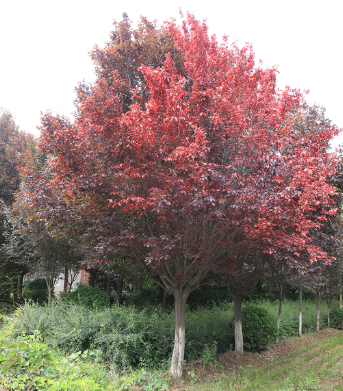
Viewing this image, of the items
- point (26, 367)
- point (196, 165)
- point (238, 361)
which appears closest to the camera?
point (26, 367)

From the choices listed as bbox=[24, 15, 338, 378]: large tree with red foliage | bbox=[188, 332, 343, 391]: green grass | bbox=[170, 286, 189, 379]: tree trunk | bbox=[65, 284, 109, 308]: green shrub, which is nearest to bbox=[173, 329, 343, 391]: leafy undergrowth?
bbox=[188, 332, 343, 391]: green grass

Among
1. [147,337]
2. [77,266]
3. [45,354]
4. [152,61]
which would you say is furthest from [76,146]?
[77,266]

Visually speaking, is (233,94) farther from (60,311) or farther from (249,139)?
(60,311)

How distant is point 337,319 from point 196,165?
43.8ft

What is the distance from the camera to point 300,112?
8.16 m

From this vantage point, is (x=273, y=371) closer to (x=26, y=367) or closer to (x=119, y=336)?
(x=119, y=336)

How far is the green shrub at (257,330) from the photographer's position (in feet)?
27.7

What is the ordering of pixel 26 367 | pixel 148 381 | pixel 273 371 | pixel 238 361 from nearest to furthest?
pixel 26 367
pixel 148 381
pixel 273 371
pixel 238 361

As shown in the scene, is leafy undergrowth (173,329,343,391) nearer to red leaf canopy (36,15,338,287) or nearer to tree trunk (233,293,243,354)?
tree trunk (233,293,243,354)

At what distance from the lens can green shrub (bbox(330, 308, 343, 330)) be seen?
530 inches

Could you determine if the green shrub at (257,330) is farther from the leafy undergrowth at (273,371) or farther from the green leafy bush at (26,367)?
the green leafy bush at (26,367)

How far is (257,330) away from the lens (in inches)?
333

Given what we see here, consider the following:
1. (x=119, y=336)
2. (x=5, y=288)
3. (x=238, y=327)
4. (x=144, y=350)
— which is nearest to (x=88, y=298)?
(x=5, y=288)

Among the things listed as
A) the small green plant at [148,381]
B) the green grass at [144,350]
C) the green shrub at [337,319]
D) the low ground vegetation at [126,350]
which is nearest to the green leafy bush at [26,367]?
the low ground vegetation at [126,350]
